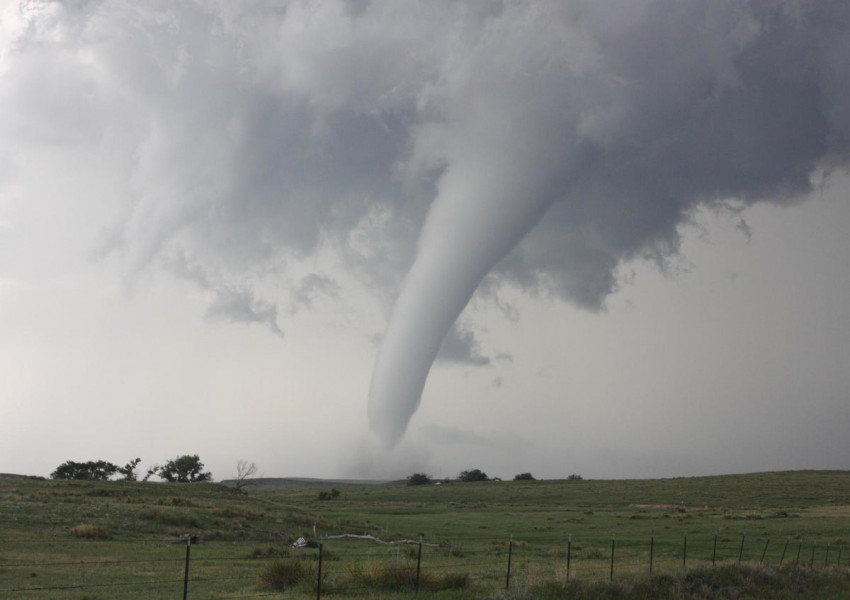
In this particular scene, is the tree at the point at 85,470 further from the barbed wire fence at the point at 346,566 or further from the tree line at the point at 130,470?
the barbed wire fence at the point at 346,566

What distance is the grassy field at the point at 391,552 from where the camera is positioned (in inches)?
961

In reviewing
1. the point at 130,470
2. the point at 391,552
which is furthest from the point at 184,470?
the point at 391,552

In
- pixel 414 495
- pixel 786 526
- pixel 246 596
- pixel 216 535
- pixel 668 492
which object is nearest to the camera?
pixel 246 596

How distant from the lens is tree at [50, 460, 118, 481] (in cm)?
15488

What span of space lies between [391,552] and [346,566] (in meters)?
12.4

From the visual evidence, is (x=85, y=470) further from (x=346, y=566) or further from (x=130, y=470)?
(x=346, y=566)

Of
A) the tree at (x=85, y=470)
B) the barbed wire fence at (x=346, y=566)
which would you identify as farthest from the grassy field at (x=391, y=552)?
the tree at (x=85, y=470)

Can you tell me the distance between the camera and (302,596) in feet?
74.4

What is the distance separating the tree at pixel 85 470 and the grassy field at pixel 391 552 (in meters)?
70.0

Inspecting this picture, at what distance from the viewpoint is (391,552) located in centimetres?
4372

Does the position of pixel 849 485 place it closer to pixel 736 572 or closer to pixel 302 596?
pixel 736 572

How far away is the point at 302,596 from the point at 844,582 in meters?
22.0

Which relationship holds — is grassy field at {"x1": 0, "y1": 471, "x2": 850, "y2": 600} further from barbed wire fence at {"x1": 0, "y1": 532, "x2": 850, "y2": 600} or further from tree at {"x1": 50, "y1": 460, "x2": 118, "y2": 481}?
tree at {"x1": 50, "y1": 460, "x2": 118, "y2": 481}

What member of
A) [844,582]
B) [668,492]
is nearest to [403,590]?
[844,582]
